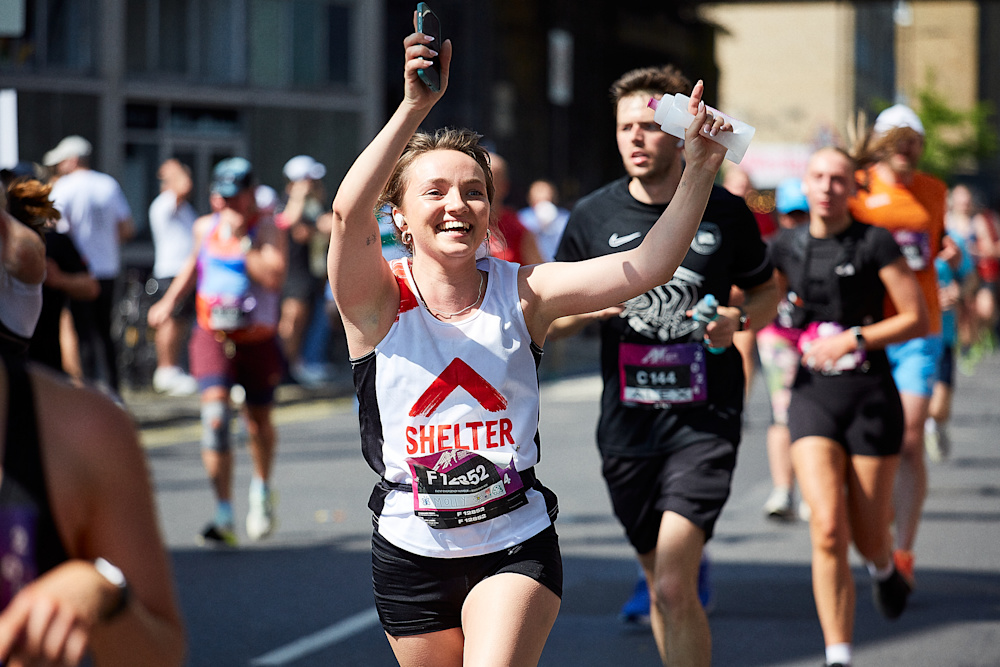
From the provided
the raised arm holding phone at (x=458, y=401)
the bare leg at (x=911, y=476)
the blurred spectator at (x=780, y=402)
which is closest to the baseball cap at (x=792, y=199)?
the blurred spectator at (x=780, y=402)

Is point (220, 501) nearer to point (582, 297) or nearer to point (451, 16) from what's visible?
point (582, 297)

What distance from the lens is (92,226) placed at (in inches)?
478

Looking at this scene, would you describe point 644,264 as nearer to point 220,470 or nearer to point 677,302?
point 677,302

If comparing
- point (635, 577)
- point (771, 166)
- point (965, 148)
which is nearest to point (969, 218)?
point (635, 577)

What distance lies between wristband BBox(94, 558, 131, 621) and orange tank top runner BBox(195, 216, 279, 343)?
599cm

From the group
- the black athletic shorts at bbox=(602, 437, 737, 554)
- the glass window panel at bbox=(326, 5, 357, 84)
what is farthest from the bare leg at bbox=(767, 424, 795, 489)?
the glass window panel at bbox=(326, 5, 357, 84)

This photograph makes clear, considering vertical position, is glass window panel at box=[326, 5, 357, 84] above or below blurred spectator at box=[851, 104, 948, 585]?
above

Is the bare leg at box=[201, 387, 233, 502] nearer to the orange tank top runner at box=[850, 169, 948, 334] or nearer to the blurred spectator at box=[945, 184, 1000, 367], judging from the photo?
the orange tank top runner at box=[850, 169, 948, 334]

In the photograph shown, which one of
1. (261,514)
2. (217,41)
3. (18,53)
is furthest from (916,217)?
(217,41)

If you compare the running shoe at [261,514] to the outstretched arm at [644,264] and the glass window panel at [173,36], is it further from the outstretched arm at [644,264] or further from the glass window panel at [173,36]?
the glass window panel at [173,36]

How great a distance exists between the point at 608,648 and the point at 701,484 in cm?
143

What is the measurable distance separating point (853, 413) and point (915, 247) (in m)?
1.80

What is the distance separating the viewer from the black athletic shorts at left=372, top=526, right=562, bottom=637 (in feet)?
10.8

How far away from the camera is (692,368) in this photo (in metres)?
4.73
